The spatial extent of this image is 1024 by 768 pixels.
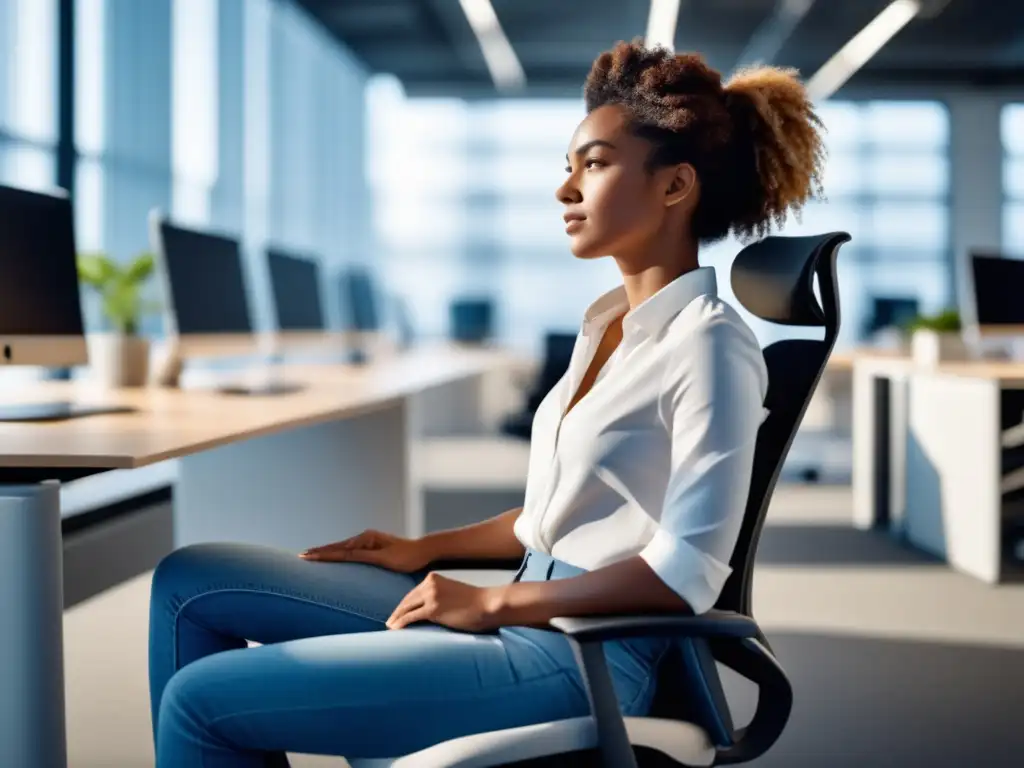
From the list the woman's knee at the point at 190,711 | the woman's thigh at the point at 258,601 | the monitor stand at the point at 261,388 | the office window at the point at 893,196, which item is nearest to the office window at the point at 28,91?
the monitor stand at the point at 261,388

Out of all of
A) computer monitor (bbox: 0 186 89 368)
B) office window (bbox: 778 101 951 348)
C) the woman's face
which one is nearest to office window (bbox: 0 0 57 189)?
computer monitor (bbox: 0 186 89 368)

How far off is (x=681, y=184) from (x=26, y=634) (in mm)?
1073

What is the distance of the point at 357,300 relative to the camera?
254 inches

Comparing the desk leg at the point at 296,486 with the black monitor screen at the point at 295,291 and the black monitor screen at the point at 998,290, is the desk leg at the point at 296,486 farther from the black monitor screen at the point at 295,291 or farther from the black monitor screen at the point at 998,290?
the black monitor screen at the point at 998,290

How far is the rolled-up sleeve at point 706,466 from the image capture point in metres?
1.28

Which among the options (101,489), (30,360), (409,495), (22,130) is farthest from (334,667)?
(22,130)

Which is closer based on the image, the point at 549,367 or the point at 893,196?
the point at 549,367

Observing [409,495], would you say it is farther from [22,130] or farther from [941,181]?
[941,181]

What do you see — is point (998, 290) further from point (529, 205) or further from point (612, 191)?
point (529, 205)

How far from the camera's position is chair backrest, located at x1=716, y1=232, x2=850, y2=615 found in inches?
57.9

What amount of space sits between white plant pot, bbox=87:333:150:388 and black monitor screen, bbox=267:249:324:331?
2.66ft

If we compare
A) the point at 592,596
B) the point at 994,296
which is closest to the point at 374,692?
the point at 592,596

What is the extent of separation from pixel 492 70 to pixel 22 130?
802 cm

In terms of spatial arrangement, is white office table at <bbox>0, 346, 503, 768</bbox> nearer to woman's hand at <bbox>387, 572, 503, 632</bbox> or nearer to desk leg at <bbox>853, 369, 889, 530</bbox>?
woman's hand at <bbox>387, 572, 503, 632</bbox>
